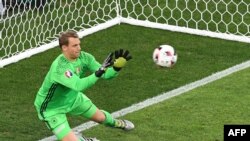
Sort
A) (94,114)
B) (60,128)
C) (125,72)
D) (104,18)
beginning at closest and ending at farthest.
Answer: (60,128), (94,114), (125,72), (104,18)

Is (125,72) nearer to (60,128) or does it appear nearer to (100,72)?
(60,128)

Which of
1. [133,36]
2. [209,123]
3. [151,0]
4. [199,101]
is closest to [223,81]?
[199,101]

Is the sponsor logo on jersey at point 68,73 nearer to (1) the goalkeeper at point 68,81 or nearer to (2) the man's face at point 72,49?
(1) the goalkeeper at point 68,81

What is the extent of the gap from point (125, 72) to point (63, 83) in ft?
10.8

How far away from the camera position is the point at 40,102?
7.89 metres

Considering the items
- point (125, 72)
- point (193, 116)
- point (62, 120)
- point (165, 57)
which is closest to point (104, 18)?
point (125, 72)

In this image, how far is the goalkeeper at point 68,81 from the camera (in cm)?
757

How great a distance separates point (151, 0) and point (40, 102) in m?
5.88

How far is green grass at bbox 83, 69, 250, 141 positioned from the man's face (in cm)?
126

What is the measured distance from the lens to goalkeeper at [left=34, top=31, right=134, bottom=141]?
24.8 feet

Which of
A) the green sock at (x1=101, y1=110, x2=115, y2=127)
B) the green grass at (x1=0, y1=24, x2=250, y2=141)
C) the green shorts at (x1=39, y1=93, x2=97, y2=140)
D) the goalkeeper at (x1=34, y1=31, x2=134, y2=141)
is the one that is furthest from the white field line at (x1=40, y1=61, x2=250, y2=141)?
the goalkeeper at (x1=34, y1=31, x2=134, y2=141)

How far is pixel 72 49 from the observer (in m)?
7.68

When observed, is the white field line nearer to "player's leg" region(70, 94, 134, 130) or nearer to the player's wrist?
"player's leg" region(70, 94, 134, 130)

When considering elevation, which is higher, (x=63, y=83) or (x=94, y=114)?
(x=63, y=83)
